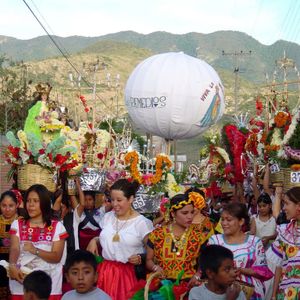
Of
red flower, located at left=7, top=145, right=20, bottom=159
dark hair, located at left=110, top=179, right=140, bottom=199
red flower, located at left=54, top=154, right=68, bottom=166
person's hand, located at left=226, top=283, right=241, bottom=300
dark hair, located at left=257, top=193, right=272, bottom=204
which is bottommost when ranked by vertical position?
person's hand, located at left=226, top=283, right=241, bottom=300

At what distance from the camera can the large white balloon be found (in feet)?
41.3

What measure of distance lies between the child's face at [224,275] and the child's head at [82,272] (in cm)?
88

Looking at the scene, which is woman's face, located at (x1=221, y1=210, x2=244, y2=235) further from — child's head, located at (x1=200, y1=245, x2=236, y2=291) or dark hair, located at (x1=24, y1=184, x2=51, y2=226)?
dark hair, located at (x1=24, y1=184, x2=51, y2=226)

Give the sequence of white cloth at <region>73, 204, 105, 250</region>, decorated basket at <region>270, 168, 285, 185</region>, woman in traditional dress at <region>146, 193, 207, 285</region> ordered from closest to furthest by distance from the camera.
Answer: woman in traditional dress at <region>146, 193, 207, 285</region>, decorated basket at <region>270, 168, 285, 185</region>, white cloth at <region>73, 204, 105, 250</region>

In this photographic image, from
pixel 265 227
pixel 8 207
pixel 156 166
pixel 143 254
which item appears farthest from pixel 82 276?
pixel 156 166

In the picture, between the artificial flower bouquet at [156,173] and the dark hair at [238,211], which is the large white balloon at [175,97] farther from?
the dark hair at [238,211]

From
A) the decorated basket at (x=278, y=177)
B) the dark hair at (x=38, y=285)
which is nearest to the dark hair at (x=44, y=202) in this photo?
the dark hair at (x=38, y=285)

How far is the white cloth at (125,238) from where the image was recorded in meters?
7.13

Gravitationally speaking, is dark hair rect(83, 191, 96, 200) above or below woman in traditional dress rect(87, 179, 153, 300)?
above

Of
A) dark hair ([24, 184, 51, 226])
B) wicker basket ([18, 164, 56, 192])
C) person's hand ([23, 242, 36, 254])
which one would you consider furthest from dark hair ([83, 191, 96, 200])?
person's hand ([23, 242, 36, 254])

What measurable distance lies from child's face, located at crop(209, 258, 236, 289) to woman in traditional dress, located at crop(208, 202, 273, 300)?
98 centimetres

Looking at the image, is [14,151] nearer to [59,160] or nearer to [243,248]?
[59,160]

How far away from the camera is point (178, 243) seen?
6625 mm

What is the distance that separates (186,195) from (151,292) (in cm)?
98
